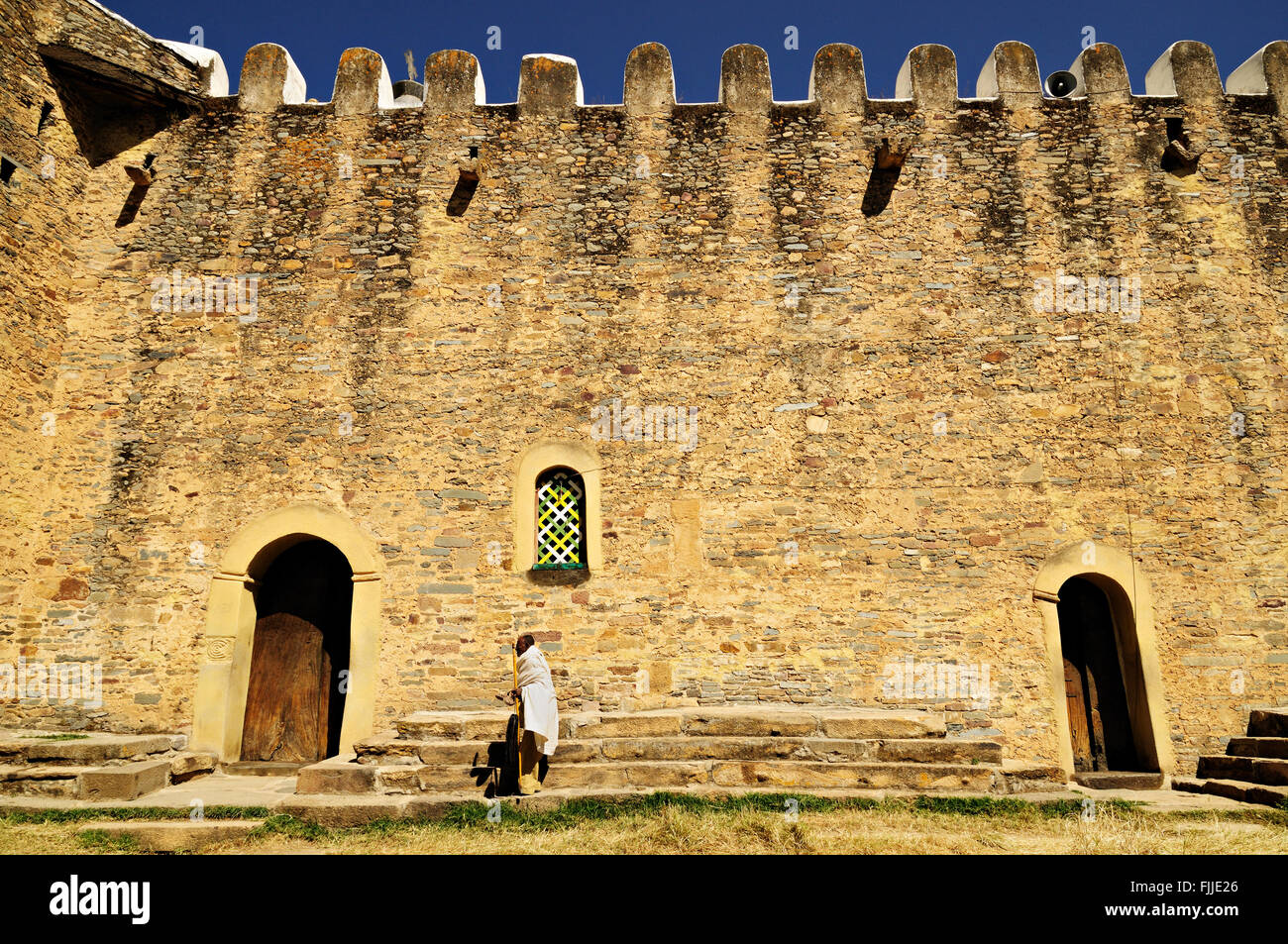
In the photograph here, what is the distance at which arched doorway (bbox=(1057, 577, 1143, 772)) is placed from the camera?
803 cm

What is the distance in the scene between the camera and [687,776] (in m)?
6.23

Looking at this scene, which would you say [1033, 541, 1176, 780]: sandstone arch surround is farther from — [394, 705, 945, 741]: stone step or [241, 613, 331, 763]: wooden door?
[241, 613, 331, 763]: wooden door

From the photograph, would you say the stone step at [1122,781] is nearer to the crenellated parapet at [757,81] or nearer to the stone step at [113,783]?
the crenellated parapet at [757,81]

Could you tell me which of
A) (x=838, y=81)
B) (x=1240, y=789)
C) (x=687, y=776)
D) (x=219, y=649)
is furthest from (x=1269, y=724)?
(x=219, y=649)

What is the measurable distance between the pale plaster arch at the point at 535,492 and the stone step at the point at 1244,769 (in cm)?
609

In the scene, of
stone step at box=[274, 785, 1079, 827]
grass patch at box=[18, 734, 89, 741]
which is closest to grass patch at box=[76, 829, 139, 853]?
stone step at box=[274, 785, 1079, 827]

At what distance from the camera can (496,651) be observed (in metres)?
7.95

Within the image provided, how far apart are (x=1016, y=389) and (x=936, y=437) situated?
1.04m

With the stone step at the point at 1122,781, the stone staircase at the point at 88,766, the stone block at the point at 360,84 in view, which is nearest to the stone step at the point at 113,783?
the stone staircase at the point at 88,766

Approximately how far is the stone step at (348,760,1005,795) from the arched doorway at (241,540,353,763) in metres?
2.04

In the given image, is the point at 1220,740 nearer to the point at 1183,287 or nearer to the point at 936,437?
the point at 936,437

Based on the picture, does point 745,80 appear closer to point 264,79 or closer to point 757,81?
point 757,81
